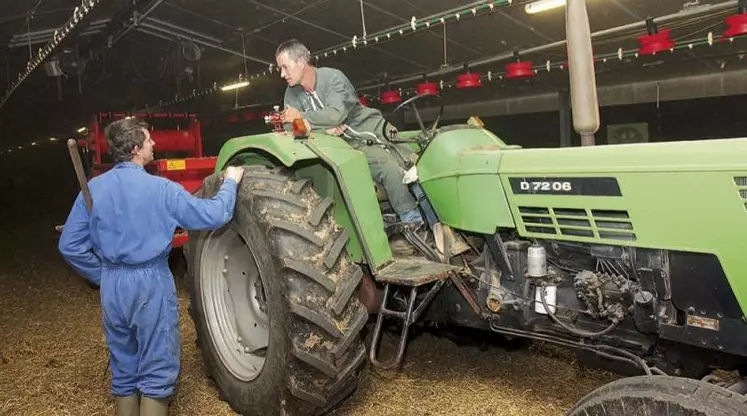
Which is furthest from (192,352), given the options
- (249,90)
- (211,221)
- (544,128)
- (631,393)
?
(249,90)

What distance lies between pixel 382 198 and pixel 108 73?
822cm

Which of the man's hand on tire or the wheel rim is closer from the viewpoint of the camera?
the man's hand on tire

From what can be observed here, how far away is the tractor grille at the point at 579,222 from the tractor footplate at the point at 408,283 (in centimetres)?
43

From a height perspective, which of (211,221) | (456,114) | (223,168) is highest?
(456,114)

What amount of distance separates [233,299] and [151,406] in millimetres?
744

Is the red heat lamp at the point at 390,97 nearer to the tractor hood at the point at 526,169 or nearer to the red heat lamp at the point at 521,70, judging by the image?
the red heat lamp at the point at 521,70

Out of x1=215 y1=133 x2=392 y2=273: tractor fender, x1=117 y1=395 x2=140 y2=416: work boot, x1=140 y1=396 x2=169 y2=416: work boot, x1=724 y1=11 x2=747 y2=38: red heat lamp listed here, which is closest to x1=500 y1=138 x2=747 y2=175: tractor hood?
x1=215 y1=133 x2=392 y2=273: tractor fender

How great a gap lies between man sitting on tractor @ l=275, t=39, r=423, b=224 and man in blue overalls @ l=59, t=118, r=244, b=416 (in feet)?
2.29

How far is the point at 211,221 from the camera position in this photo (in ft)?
8.28

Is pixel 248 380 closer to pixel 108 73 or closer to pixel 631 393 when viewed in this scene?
pixel 631 393

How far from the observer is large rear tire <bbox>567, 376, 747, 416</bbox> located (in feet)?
5.60

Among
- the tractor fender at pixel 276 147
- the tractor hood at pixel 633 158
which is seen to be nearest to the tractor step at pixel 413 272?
the tractor hood at pixel 633 158

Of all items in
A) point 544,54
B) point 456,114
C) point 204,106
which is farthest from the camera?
point 204,106

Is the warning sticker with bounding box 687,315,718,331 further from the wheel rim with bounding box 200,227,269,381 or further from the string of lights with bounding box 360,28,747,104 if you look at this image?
the string of lights with bounding box 360,28,747,104
